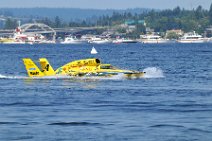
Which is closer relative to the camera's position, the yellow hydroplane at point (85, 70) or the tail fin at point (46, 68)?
the yellow hydroplane at point (85, 70)

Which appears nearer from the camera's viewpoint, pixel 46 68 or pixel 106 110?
pixel 106 110

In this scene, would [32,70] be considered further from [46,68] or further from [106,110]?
[106,110]

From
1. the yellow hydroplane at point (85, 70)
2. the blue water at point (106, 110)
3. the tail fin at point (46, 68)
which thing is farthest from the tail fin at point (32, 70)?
the blue water at point (106, 110)

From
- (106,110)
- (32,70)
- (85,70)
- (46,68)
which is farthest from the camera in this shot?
(46,68)

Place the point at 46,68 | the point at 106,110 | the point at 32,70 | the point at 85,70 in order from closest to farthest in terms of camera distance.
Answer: the point at 106,110 → the point at 85,70 → the point at 32,70 → the point at 46,68

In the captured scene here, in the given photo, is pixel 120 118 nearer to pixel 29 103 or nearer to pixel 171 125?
pixel 171 125

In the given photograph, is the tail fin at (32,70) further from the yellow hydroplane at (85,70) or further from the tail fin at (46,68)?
the tail fin at (46,68)

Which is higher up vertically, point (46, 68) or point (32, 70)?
point (46, 68)

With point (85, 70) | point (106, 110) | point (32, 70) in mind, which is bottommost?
A: point (32, 70)

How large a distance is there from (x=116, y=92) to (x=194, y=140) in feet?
73.9

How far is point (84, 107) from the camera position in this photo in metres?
51.2

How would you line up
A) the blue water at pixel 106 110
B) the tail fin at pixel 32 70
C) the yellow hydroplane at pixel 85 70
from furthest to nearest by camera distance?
the tail fin at pixel 32 70
the yellow hydroplane at pixel 85 70
the blue water at pixel 106 110

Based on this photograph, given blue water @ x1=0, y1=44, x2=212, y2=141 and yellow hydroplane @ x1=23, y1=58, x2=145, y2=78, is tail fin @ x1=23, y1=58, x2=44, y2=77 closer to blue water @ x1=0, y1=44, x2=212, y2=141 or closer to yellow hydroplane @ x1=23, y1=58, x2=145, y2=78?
yellow hydroplane @ x1=23, y1=58, x2=145, y2=78

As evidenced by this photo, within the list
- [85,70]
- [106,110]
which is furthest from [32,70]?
[106,110]
